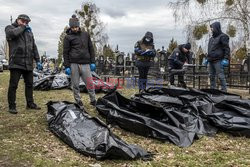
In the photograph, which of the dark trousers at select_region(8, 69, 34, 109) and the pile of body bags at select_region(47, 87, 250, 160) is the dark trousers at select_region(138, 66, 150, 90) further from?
the dark trousers at select_region(8, 69, 34, 109)

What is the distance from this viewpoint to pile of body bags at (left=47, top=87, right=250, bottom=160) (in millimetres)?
3782

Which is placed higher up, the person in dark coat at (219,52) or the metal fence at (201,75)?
the person in dark coat at (219,52)

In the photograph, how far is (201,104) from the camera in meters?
5.39

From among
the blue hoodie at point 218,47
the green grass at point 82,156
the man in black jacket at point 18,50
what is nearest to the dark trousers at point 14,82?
the man in black jacket at point 18,50

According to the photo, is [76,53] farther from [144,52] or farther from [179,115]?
[179,115]

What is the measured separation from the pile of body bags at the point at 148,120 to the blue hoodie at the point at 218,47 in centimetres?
185

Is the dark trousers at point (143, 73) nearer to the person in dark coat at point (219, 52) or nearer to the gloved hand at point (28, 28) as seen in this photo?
the person in dark coat at point (219, 52)

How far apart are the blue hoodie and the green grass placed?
312cm

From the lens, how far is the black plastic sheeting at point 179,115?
452 centimetres

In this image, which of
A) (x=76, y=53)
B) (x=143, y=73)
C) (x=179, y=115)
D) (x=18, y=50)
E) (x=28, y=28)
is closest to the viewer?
(x=179, y=115)

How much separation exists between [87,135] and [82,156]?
0.33 m

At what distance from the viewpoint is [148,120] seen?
461 cm

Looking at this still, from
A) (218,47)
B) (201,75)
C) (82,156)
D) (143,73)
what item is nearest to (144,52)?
(143,73)

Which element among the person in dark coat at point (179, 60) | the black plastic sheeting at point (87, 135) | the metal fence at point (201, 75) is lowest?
the black plastic sheeting at point (87, 135)
